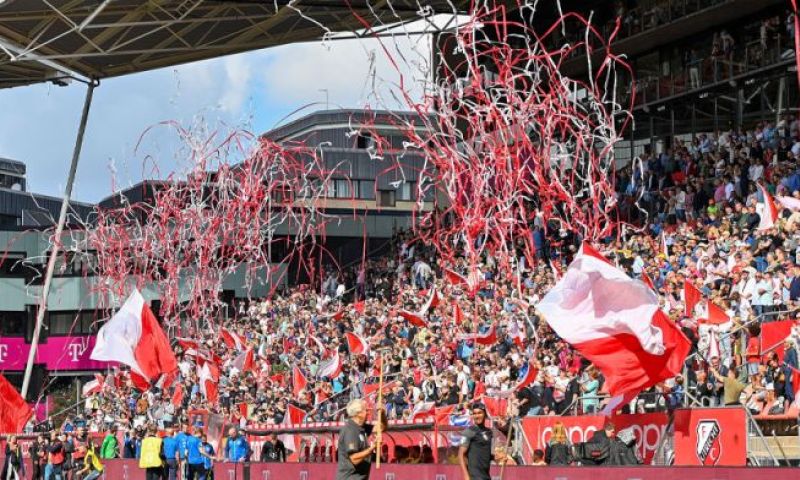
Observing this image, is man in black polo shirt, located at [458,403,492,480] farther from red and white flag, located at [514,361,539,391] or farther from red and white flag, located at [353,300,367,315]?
red and white flag, located at [353,300,367,315]

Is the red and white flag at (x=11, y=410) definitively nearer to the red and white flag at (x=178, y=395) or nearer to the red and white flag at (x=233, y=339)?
the red and white flag at (x=178, y=395)

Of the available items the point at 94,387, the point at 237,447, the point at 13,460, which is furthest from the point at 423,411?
the point at 94,387

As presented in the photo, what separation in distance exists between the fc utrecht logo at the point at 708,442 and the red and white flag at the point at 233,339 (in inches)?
1100

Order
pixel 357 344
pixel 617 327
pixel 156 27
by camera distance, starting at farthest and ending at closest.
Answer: pixel 156 27
pixel 357 344
pixel 617 327

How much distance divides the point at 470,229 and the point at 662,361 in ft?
59.9

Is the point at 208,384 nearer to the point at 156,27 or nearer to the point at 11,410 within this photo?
the point at 11,410

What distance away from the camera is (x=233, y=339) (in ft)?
149

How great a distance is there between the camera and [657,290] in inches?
1164

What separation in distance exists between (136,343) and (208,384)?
319 inches

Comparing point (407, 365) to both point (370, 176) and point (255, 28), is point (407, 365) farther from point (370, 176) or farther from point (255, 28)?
point (370, 176)

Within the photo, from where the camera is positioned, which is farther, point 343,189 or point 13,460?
point 343,189

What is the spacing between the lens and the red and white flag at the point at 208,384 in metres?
42.4

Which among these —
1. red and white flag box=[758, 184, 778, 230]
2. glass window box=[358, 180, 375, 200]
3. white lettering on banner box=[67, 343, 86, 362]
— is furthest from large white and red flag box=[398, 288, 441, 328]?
white lettering on banner box=[67, 343, 86, 362]

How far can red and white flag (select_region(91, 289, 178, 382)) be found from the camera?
1359 inches
